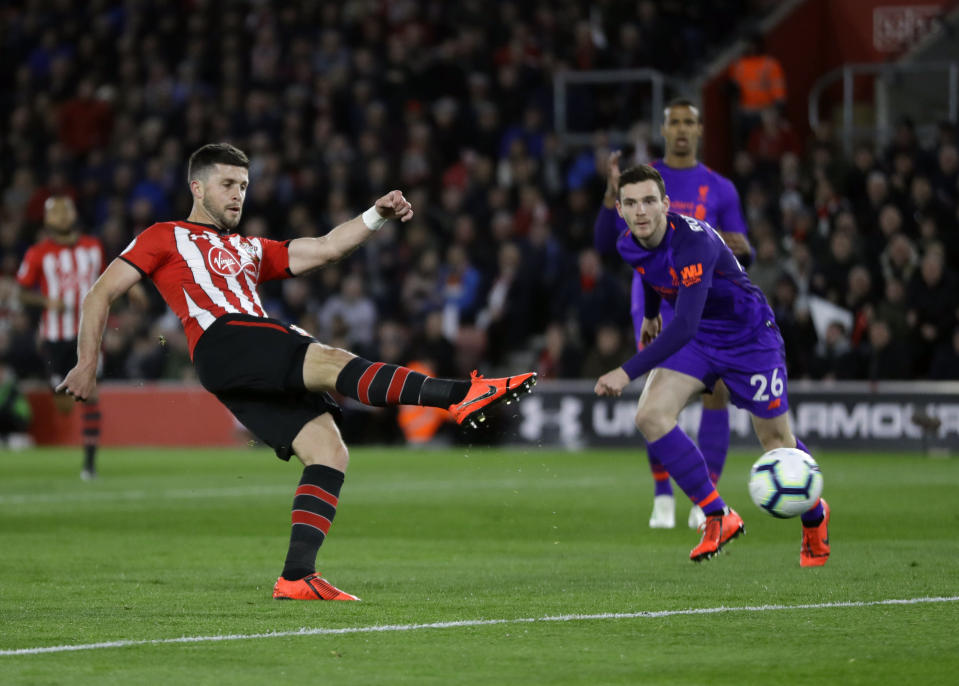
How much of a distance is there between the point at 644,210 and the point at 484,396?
1.88 meters

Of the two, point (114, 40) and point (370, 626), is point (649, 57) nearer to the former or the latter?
point (114, 40)

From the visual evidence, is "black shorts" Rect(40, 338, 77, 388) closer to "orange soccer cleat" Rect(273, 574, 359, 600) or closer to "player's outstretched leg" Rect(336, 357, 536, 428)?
"orange soccer cleat" Rect(273, 574, 359, 600)

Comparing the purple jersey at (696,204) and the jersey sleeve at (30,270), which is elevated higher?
the purple jersey at (696,204)

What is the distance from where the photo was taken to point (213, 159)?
714 centimetres

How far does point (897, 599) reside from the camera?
679 centimetres

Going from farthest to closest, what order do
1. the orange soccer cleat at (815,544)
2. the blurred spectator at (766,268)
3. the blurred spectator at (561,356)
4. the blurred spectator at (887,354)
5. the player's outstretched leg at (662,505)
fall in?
1. the blurred spectator at (561,356)
2. the blurred spectator at (766,268)
3. the blurred spectator at (887,354)
4. the player's outstretched leg at (662,505)
5. the orange soccer cleat at (815,544)

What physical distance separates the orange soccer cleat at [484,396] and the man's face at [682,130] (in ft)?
12.7

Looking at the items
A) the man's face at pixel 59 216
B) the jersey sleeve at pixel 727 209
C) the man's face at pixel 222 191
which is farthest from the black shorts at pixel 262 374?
the man's face at pixel 59 216

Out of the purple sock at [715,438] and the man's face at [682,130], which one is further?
the man's face at [682,130]

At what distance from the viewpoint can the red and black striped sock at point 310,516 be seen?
22.6ft

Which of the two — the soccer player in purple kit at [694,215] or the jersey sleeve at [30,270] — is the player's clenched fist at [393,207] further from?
the jersey sleeve at [30,270]

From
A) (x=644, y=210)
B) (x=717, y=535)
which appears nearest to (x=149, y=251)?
(x=644, y=210)

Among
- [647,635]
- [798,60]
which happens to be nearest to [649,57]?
[798,60]

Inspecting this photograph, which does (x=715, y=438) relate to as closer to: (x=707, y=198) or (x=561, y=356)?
(x=707, y=198)
